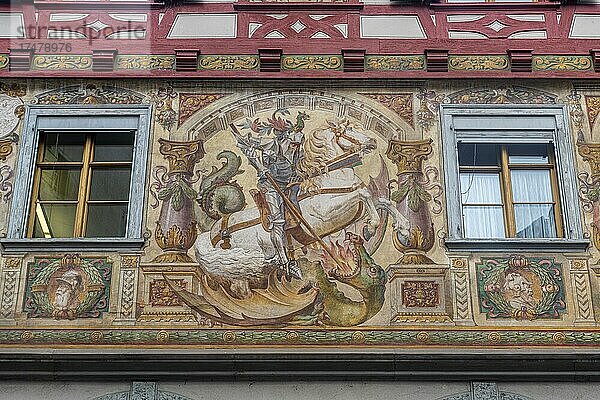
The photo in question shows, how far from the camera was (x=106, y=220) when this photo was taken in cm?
1000

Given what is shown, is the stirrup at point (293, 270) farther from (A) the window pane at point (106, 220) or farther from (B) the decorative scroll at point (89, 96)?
(B) the decorative scroll at point (89, 96)

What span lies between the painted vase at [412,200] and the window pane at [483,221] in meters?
0.38

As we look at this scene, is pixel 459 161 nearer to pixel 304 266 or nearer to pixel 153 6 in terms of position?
pixel 304 266

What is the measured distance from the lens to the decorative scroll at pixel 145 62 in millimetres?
10727

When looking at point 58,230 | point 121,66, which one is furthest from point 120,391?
point 121,66

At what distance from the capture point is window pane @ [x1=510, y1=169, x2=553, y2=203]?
10117 millimetres

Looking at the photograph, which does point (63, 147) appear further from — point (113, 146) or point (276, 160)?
point (276, 160)

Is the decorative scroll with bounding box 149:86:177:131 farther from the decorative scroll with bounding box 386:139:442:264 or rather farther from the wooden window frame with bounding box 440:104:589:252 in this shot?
the wooden window frame with bounding box 440:104:589:252

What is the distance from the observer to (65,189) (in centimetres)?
1020

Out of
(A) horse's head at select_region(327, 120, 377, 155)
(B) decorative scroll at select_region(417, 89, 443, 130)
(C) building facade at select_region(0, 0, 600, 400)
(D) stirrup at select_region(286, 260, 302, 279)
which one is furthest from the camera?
(B) decorative scroll at select_region(417, 89, 443, 130)

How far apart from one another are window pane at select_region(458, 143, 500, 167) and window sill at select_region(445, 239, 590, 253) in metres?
1.03

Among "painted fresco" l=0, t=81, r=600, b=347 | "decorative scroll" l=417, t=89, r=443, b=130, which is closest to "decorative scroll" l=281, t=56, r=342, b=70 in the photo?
"painted fresco" l=0, t=81, r=600, b=347

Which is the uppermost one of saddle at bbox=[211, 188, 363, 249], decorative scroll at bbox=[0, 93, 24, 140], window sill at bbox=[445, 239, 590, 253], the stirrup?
decorative scroll at bbox=[0, 93, 24, 140]

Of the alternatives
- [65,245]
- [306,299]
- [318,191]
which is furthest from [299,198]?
[65,245]
